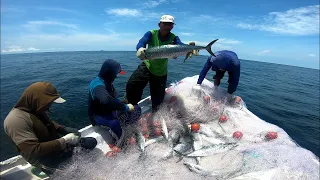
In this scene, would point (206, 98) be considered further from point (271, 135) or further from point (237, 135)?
point (271, 135)

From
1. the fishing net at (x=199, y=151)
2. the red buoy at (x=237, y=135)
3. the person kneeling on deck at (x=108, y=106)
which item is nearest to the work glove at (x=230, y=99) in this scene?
the fishing net at (x=199, y=151)

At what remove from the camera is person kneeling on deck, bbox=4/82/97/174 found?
2.96 metres

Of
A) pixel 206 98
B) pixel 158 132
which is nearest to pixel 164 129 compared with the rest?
pixel 158 132

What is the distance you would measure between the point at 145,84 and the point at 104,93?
6.11 ft

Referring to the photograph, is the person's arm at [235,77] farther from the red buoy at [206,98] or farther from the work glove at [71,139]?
the work glove at [71,139]

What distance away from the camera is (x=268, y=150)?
422cm

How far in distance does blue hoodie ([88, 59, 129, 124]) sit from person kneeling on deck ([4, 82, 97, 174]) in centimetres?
98

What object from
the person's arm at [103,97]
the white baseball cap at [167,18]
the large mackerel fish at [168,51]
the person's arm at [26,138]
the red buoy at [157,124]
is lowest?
the red buoy at [157,124]

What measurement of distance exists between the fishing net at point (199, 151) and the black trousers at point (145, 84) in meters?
0.33

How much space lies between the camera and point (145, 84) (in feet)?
19.5

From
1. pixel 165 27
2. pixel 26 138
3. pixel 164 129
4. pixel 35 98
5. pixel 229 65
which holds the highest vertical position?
pixel 165 27

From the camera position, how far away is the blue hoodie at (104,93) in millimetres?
4250

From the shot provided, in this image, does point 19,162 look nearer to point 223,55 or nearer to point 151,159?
point 151,159

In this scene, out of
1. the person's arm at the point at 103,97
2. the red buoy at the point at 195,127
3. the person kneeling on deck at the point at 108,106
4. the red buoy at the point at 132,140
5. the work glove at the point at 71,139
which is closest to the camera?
the work glove at the point at 71,139
